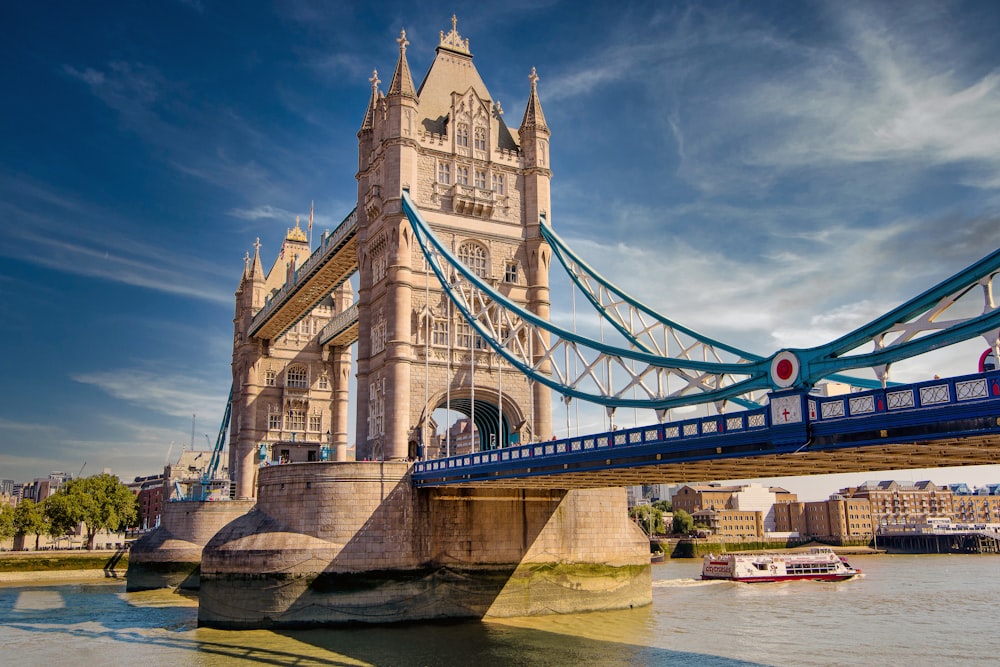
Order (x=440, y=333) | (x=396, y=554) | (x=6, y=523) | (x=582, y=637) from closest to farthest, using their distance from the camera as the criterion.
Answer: (x=582, y=637), (x=396, y=554), (x=440, y=333), (x=6, y=523)

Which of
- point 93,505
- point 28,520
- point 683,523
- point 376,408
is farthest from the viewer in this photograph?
point 683,523

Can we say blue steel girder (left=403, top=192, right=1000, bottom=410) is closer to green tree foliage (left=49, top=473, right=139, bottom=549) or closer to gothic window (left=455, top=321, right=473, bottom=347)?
gothic window (left=455, top=321, right=473, bottom=347)

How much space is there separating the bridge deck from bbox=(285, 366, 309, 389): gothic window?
36911 millimetres

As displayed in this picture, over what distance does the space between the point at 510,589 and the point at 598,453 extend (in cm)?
1071

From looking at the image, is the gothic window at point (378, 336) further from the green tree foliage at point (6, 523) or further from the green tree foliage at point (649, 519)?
the green tree foliage at point (649, 519)

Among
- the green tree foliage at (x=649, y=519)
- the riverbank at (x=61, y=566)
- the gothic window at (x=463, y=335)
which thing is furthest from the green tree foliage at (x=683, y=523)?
the gothic window at (x=463, y=335)

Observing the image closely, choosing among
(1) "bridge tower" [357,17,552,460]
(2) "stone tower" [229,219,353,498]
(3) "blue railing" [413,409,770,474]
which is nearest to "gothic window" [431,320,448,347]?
(1) "bridge tower" [357,17,552,460]

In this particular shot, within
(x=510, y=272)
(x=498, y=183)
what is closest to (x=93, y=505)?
(x=510, y=272)

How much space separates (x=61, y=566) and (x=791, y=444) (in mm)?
55582

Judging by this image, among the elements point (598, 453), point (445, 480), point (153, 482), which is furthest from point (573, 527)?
point (153, 482)

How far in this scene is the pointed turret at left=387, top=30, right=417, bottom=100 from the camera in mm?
38969

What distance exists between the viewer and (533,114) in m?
42.0

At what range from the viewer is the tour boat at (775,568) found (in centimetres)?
5291

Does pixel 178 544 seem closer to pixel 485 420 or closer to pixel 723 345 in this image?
pixel 485 420
